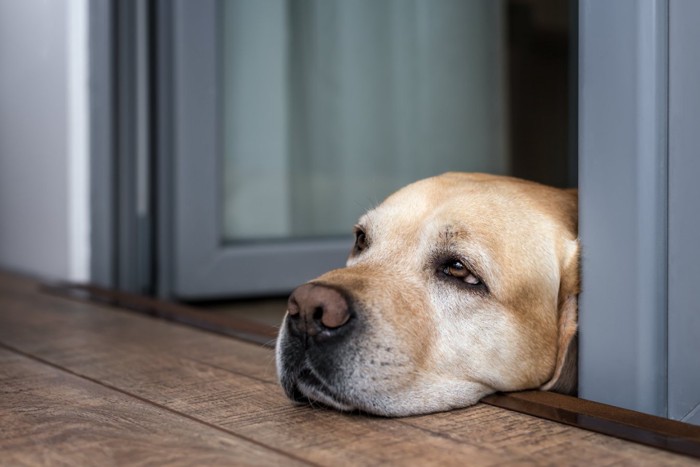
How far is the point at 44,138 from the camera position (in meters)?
4.05

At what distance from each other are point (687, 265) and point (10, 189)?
3.81 meters

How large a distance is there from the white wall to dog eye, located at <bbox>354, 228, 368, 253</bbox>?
200 cm

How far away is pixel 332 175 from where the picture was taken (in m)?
4.15

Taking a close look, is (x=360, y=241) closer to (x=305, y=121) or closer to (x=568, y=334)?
(x=568, y=334)

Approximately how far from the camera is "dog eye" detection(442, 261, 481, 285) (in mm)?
1844

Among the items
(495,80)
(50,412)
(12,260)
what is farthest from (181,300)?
(495,80)

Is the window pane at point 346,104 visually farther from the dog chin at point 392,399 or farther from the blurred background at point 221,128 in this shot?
the dog chin at point 392,399

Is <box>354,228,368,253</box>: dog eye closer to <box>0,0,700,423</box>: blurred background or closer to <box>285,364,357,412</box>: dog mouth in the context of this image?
<box>285,364,357,412</box>: dog mouth

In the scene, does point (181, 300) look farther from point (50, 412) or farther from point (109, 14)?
point (50, 412)

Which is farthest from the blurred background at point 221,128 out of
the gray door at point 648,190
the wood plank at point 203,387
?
the gray door at point 648,190

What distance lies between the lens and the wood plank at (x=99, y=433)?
140cm

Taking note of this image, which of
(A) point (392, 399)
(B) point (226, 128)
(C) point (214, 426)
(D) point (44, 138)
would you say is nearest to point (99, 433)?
(C) point (214, 426)

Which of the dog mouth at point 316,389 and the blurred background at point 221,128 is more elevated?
the blurred background at point 221,128

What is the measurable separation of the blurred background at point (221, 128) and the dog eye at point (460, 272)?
1854 millimetres
